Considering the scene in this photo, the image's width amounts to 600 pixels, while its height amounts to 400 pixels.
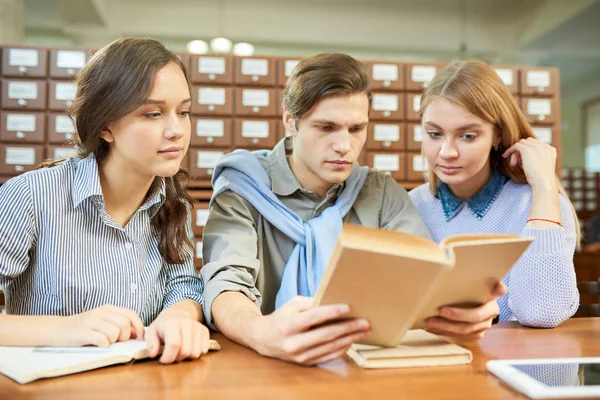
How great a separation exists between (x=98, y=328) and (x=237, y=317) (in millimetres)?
202

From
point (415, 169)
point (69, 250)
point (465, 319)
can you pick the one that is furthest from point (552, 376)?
point (415, 169)

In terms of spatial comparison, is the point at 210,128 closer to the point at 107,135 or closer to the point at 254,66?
the point at 254,66

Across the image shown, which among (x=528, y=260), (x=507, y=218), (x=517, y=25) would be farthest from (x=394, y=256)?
(x=517, y=25)

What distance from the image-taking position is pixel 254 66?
2.75m

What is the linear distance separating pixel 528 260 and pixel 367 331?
1.84 ft

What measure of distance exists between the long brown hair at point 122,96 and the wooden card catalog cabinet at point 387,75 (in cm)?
188

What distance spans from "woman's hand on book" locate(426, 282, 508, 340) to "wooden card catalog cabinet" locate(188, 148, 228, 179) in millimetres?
2050

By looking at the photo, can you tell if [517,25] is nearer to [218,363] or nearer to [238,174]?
[238,174]

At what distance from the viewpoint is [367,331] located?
26.3 inches

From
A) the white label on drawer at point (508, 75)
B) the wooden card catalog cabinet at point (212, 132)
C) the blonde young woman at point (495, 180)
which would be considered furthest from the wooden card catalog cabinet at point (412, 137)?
the blonde young woman at point (495, 180)

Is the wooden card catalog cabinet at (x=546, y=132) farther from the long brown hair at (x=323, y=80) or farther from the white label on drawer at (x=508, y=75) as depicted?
the long brown hair at (x=323, y=80)

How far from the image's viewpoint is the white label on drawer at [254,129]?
2758 millimetres

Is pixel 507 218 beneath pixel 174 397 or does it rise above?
above

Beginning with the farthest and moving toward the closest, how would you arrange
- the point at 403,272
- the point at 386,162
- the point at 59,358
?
1. the point at 386,162
2. the point at 59,358
3. the point at 403,272
